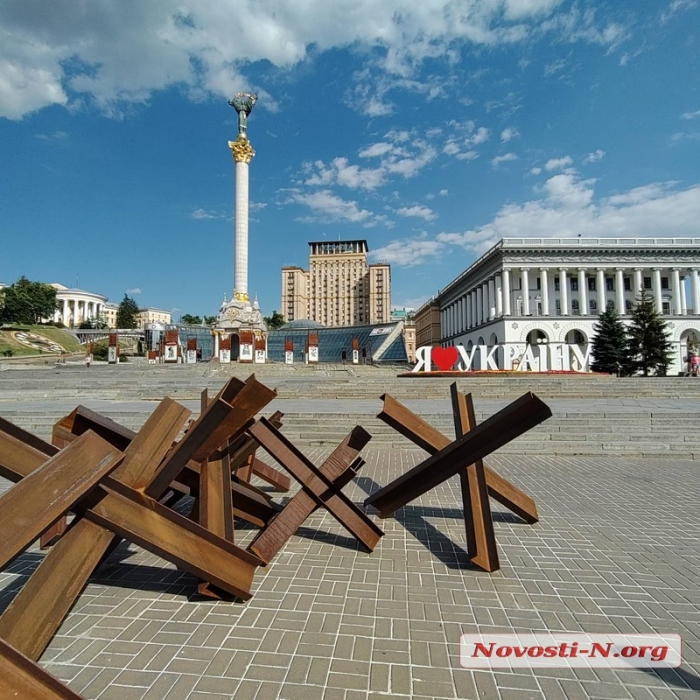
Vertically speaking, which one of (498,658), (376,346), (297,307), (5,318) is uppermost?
(297,307)

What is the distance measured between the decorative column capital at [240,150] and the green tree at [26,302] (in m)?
53.7

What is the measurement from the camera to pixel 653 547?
13.1 feet

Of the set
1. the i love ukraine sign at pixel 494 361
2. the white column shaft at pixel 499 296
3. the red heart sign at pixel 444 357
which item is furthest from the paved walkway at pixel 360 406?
the white column shaft at pixel 499 296

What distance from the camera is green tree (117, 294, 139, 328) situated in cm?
9693

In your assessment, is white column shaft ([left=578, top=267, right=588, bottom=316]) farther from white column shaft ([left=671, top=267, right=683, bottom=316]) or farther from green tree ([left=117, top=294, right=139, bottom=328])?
green tree ([left=117, top=294, right=139, bottom=328])

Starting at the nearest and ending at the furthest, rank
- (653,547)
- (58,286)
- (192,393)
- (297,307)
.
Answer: (653,547)
(192,393)
(58,286)
(297,307)

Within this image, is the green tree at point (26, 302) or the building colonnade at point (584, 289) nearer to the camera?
the building colonnade at point (584, 289)

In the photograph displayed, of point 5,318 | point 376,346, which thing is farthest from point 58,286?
point 376,346

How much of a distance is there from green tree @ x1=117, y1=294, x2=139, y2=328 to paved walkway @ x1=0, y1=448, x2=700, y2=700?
10528 centimetres

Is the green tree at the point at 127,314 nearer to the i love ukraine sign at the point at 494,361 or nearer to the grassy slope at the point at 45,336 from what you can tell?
the grassy slope at the point at 45,336

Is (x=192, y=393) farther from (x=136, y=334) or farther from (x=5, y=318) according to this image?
(x=5, y=318)

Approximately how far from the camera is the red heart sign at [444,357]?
84.8ft

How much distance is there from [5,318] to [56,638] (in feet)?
304

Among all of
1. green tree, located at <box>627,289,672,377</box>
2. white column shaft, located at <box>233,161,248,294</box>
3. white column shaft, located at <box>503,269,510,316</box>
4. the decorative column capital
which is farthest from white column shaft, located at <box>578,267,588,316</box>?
the decorative column capital
